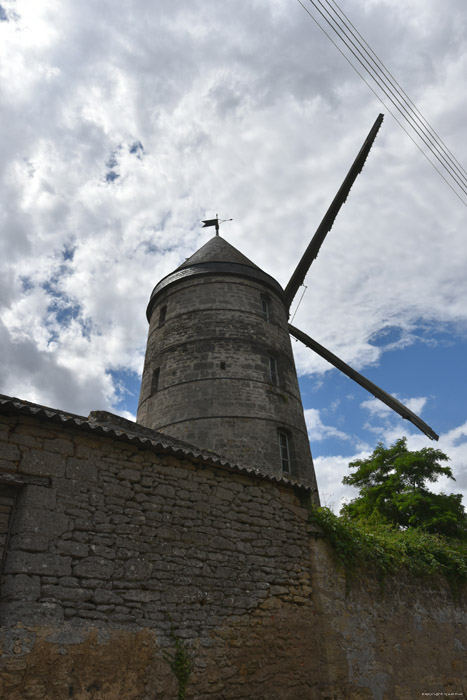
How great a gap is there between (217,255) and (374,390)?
987 centimetres

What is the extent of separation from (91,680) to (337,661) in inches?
137

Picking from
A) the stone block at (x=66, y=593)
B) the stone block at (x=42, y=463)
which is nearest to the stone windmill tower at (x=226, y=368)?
the stone block at (x=42, y=463)

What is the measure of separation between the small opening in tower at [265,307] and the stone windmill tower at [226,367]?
34 millimetres

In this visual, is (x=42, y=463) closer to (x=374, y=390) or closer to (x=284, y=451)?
(x=284, y=451)

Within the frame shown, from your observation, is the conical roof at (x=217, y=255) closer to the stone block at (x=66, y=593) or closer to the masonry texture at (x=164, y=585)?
the masonry texture at (x=164, y=585)

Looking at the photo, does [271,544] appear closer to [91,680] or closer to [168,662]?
[168,662]

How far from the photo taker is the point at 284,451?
39.9 feet

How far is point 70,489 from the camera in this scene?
17.3 ft

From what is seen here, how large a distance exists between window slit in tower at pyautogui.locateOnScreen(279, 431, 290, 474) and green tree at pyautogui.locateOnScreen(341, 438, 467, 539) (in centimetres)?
469

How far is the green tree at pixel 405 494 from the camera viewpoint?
16.2m

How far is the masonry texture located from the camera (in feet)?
15.4

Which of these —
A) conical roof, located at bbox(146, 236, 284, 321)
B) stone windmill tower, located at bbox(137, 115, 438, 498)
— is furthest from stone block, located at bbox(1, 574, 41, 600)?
conical roof, located at bbox(146, 236, 284, 321)

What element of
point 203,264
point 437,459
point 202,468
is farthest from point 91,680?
point 437,459

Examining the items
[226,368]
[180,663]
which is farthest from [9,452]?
[226,368]
